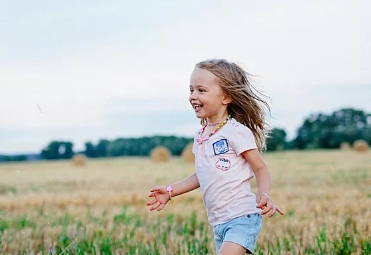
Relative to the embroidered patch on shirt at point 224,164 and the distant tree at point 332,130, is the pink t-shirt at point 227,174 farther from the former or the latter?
the distant tree at point 332,130

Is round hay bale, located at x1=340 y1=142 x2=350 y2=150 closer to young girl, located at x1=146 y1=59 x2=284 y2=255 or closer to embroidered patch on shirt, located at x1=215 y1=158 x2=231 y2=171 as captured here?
young girl, located at x1=146 y1=59 x2=284 y2=255

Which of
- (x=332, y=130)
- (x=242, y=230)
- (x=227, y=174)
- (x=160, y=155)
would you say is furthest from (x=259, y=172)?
(x=332, y=130)

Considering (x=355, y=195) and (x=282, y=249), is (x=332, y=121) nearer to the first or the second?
(x=355, y=195)

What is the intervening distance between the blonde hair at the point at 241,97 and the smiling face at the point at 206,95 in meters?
0.04

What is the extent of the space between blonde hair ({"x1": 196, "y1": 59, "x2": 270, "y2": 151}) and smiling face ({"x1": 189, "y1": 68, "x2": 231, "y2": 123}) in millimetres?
36

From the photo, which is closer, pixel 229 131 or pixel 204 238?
pixel 229 131

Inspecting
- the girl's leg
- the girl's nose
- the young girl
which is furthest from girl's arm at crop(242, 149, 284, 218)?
the girl's nose

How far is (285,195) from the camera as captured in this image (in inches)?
386

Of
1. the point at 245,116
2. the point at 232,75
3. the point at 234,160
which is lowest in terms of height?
the point at 234,160

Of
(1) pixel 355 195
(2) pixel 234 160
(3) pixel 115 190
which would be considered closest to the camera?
(2) pixel 234 160

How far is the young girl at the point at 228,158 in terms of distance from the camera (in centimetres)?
355

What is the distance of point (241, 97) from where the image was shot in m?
3.83

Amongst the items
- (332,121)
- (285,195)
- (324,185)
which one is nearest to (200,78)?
(285,195)

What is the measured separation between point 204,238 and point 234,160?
68.9 inches
